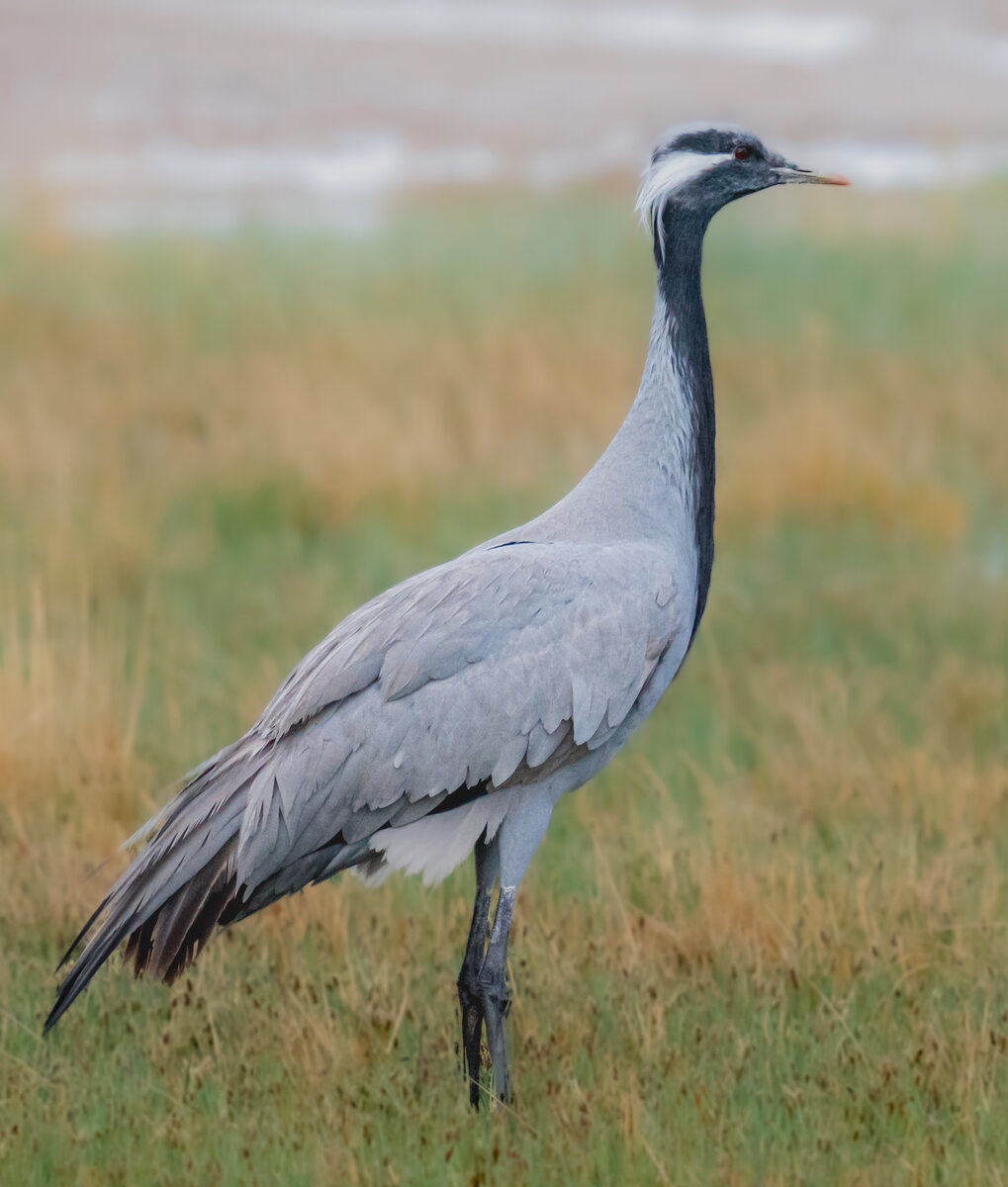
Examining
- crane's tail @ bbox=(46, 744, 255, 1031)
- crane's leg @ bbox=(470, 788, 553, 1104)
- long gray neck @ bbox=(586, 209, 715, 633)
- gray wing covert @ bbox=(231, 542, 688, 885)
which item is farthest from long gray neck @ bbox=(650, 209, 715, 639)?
crane's tail @ bbox=(46, 744, 255, 1031)

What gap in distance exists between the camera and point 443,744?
384 centimetres

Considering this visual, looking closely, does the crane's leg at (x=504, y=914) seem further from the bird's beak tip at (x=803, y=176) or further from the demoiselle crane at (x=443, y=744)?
the bird's beak tip at (x=803, y=176)

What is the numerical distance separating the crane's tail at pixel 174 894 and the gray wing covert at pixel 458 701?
0.24 ft

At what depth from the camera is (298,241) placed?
15938 mm

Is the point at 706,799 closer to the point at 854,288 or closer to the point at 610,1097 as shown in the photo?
the point at 610,1097

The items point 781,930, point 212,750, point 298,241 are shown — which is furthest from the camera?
point 298,241

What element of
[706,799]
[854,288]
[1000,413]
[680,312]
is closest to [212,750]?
[706,799]

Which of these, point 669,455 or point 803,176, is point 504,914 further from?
point 803,176

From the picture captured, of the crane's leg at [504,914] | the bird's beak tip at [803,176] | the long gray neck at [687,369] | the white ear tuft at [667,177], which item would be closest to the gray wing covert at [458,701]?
the crane's leg at [504,914]

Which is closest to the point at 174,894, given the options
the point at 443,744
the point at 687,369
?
the point at 443,744

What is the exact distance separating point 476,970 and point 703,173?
2.28 metres

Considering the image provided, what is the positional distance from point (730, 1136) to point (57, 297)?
11877mm

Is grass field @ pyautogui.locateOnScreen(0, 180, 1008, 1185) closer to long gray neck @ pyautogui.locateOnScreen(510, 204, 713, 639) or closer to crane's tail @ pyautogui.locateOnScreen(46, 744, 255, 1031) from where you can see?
crane's tail @ pyautogui.locateOnScreen(46, 744, 255, 1031)

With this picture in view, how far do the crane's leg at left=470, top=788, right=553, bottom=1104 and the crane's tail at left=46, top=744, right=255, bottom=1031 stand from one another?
2.18 ft
